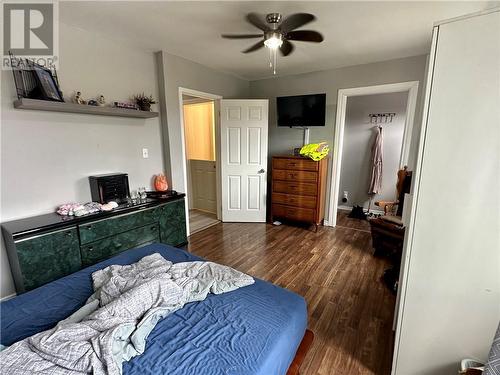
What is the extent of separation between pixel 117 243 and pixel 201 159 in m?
2.59

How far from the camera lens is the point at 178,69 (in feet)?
10.4

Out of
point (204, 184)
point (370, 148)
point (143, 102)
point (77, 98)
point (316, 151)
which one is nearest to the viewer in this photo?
point (77, 98)

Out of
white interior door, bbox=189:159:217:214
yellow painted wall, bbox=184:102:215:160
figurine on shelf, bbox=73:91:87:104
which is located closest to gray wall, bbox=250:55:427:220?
yellow painted wall, bbox=184:102:215:160

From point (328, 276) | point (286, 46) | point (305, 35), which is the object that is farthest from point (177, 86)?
point (328, 276)

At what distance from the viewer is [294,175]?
3.73 m

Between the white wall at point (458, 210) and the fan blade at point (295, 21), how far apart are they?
1062mm

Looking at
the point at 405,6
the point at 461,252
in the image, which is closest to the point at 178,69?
the point at 405,6

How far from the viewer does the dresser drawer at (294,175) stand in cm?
358

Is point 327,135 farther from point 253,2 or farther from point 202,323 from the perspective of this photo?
point 202,323

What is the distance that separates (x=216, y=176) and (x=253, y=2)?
285 cm

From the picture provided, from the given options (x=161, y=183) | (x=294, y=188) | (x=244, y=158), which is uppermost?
(x=244, y=158)

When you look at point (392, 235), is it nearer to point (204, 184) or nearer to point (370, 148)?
point (370, 148)

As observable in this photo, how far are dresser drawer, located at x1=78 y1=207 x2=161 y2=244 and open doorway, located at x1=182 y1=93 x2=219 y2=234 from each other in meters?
1.50

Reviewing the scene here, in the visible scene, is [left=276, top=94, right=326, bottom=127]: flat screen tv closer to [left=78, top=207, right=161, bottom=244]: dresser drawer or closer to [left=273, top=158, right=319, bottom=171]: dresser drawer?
[left=273, top=158, right=319, bottom=171]: dresser drawer
